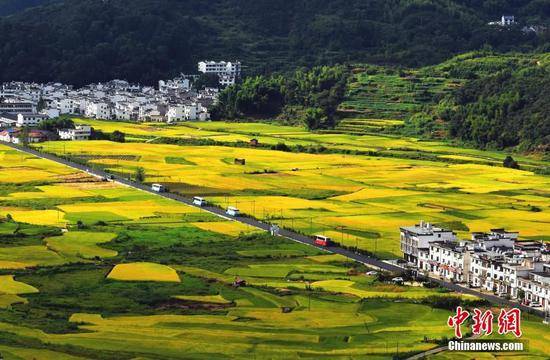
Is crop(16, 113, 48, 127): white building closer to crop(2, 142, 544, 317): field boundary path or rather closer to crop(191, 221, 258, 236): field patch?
crop(2, 142, 544, 317): field boundary path

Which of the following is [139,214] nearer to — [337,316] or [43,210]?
[43,210]

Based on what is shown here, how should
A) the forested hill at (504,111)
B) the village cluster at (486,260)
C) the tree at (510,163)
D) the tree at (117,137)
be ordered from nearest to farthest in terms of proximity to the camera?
1. the village cluster at (486,260)
2. the tree at (510,163)
3. the tree at (117,137)
4. the forested hill at (504,111)

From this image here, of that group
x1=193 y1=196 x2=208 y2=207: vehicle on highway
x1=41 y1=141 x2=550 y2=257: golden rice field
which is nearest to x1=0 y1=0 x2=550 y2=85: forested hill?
x1=41 y1=141 x2=550 y2=257: golden rice field

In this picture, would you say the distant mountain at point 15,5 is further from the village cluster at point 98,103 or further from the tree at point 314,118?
the tree at point 314,118

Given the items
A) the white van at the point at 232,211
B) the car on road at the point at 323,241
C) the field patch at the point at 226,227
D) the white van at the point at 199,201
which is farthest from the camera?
the white van at the point at 199,201

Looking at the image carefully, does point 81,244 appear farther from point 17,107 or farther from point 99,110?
point 99,110

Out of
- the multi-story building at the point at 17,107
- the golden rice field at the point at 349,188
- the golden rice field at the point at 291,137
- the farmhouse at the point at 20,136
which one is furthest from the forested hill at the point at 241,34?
the golden rice field at the point at 349,188
